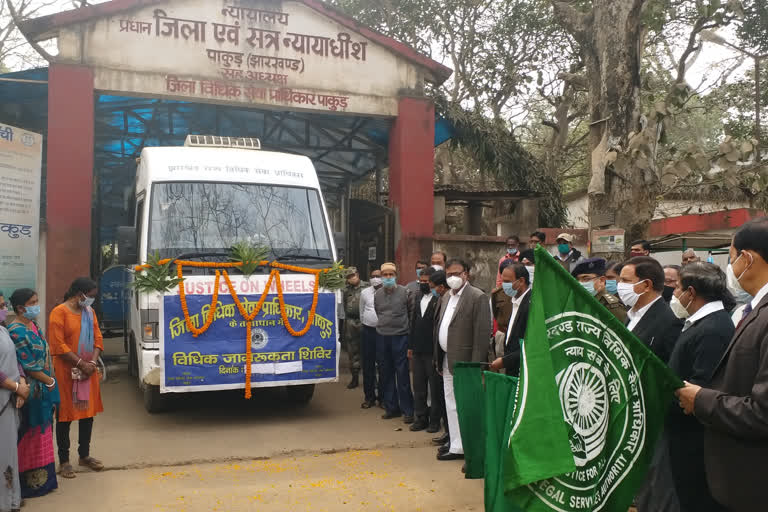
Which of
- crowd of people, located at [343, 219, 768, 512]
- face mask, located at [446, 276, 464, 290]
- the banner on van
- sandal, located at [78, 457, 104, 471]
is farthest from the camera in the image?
the banner on van

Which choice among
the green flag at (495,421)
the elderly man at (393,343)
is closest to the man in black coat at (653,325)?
the green flag at (495,421)

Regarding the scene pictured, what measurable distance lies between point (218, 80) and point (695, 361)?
880 centimetres

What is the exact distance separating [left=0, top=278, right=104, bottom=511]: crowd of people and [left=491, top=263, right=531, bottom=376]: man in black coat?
3288 millimetres

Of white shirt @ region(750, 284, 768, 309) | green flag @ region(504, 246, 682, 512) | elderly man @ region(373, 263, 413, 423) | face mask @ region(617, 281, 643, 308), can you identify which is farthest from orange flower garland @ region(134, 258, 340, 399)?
white shirt @ region(750, 284, 768, 309)

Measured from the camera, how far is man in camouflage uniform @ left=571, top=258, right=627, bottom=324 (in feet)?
19.3

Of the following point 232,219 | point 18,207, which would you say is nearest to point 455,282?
point 232,219

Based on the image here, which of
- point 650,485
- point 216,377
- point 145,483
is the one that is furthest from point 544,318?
point 216,377

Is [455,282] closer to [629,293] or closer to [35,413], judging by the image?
[629,293]

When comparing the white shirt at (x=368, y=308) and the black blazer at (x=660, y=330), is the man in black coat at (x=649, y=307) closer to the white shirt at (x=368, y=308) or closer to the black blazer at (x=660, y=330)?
the black blazer at (x=660, y=330)

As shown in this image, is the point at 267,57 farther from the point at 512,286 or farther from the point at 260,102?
the point at 512,286

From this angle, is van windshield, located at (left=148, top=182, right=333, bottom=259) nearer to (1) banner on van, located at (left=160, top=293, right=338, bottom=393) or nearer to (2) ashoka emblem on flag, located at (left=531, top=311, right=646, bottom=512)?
(1) banner on van, located at (left=160, top=293, right=338, bottom=393)

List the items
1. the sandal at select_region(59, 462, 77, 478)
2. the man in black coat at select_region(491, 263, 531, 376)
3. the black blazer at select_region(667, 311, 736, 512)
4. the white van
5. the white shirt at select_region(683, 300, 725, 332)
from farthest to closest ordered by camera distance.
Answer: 1. the white van
2. the sandal at select_region(59, 462, 77, 478)
3. the man in black coat at select_region(491, 263, 531, 376)
4. the white shirt at select_region(683, 300, 725, 332)
5. the black blazer at select_region(667, 311, 736, 512)

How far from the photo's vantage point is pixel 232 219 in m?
7.22

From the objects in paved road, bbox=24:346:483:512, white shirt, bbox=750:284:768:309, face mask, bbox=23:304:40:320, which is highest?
white shirt, bbox=750:284:768:309
